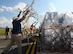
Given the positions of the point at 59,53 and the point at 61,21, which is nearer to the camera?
the point at 59,53

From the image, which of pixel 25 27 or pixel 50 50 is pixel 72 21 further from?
pixel 25 27

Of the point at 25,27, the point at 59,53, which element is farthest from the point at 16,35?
the point at 25,27

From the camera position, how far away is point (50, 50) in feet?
40.5

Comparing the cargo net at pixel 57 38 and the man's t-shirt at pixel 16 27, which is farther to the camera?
the man's t-shirt at pixel 16 27

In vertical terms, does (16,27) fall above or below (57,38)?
above

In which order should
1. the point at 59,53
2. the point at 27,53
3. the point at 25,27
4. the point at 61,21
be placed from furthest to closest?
the point at 25,27, the point at 27,53, the point at 61,21, the point at 59,53

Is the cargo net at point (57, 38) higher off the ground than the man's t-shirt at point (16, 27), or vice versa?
the man's t-shirt at point (16, 27)

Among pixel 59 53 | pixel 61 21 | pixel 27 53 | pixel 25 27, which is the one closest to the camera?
pixel 59 53

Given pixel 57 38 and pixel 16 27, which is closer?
pixel 57 38

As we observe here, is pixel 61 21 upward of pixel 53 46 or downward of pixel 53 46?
upward

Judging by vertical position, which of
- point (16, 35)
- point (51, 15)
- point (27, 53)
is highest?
point (51, 15)

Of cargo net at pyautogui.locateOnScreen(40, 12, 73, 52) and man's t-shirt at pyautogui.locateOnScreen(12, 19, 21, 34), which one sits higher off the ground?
man's t-shirt at pyautogui.locateOnScreen(12, 19, 21, 34)

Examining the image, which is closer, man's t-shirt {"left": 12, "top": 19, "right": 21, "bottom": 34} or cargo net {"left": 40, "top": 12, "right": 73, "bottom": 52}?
cargo net {"left": 40, "top": 12, "right": 73, "bottom": 52}

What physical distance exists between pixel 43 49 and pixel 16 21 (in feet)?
6.36
